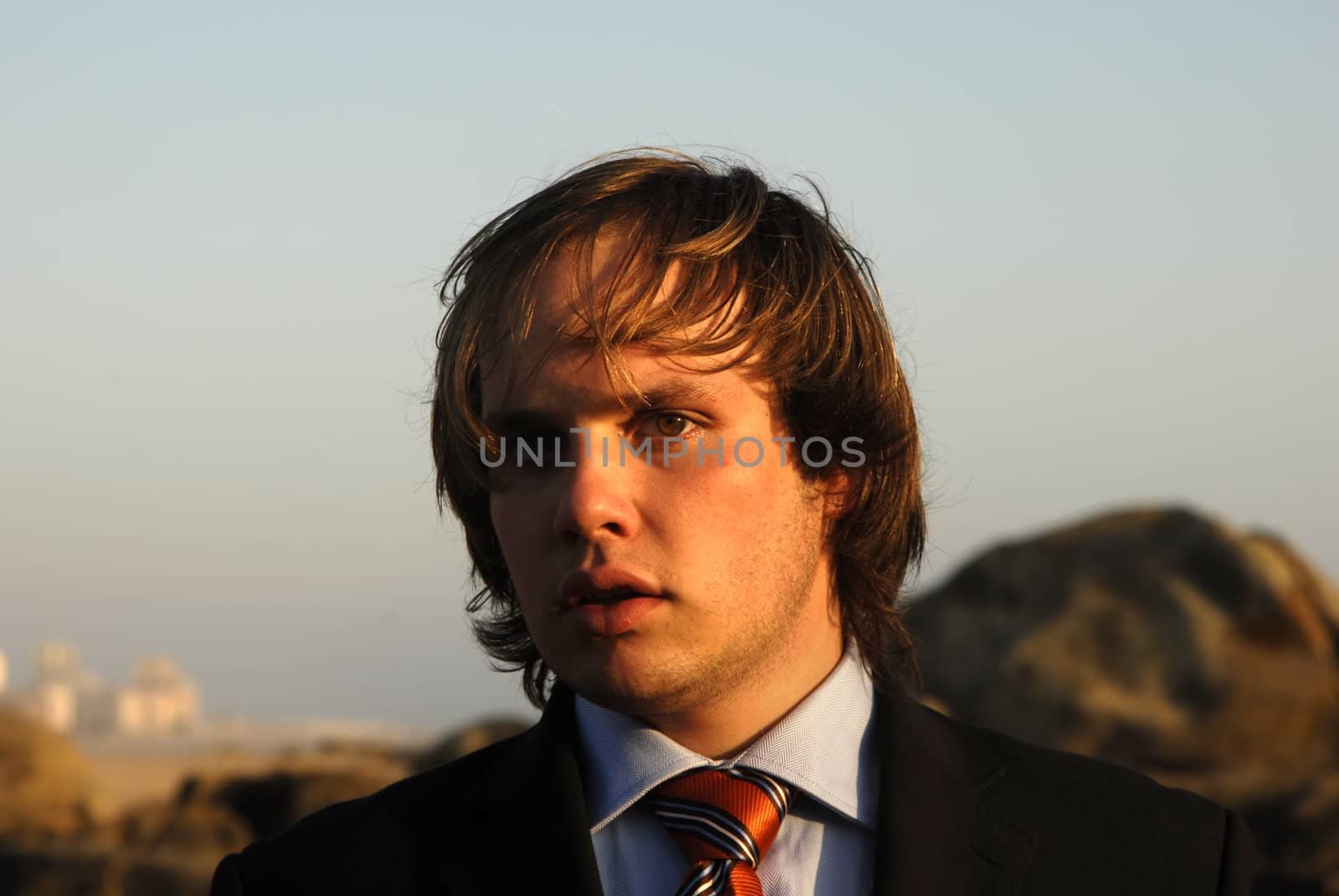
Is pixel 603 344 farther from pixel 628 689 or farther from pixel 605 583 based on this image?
pixel 628 689

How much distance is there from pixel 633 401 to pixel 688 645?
44 cm

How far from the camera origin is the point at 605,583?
282 cm

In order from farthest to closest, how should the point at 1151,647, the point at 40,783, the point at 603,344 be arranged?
the point at 1151,647
the point at 40,783
the point at 603,344

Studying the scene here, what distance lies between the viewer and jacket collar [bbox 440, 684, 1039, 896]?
2.89 m

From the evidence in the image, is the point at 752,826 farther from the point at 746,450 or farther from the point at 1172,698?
the point at 1172,698

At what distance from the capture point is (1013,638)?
352 inches

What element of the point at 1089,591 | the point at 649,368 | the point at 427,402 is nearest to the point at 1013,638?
the point at 1089,591

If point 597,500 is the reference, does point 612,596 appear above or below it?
below

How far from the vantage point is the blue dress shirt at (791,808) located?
9.61 ft

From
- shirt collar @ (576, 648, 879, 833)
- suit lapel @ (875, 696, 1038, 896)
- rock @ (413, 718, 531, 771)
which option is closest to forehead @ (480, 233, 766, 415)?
shirt collar @ (576, 648, 879, 833)

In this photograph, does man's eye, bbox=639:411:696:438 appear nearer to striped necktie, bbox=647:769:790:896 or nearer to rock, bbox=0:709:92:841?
striped necktie, bbox=647:769:790:896

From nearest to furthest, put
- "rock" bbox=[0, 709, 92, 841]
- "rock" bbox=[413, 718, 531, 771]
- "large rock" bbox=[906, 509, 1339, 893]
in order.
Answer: "rock" bbox=[0, 709, 92, 841] < "rock" bbox=[413, 718, 531, 771] < "large rock" bbox=[906, 509, 1339, 893]

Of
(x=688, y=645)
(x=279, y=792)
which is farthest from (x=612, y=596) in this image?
(x=279, y=792)

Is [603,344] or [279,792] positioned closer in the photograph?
[603,344]
